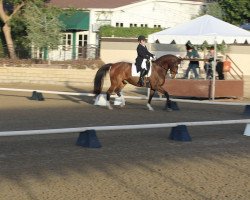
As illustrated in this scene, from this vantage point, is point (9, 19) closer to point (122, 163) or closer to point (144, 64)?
point (144, 64)

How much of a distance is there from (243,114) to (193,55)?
29.2 ft

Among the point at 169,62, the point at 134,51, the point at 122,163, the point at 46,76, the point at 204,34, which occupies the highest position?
the point at 204,34

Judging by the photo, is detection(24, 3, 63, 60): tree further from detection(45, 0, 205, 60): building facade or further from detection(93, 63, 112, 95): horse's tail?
detection(93, 63, 112, 95): horse's tail

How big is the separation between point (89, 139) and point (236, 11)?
38376mm

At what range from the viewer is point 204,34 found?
25.1 m

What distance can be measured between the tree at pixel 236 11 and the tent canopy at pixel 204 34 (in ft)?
77.1

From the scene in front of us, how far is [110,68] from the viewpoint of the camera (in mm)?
21375

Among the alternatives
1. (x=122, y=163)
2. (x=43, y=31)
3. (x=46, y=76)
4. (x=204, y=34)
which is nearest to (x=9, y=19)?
(x=43, y=31)

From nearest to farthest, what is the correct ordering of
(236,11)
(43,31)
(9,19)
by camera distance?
(43,31)
(9,19)
(236,11)

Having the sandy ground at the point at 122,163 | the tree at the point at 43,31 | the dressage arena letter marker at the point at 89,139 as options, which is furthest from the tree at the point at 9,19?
the dressage arena letter marker at the point at 89,139

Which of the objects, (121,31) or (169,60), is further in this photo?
(121,31)

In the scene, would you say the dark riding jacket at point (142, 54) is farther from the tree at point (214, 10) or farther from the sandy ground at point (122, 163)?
the tree at point (214, 10)

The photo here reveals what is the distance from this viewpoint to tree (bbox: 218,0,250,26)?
162 ft

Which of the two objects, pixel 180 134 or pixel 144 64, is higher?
pixel 144 64
